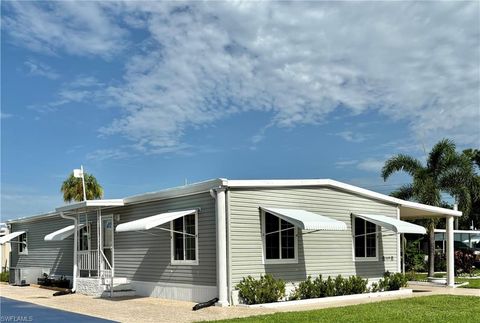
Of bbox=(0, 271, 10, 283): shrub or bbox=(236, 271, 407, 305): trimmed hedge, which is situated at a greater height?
bbox=(236, 271, 407, 305): trimmed hedge

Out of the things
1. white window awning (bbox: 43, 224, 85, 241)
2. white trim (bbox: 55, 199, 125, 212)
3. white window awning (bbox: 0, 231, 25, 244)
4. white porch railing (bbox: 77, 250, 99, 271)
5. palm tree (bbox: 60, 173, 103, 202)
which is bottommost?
white porch railing (bbox: 77, 250, 99, 271)

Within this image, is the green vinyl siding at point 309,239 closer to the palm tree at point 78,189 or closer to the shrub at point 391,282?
the shrub at point 391,282

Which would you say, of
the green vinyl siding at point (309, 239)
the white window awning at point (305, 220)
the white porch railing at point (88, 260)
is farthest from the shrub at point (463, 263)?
the white porch railing at point (88, 260)

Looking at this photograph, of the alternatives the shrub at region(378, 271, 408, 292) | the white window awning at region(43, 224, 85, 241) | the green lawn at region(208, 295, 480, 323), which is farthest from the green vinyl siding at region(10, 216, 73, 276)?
the green lawn at region(208, 295, 480, 323)

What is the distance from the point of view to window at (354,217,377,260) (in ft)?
55.2

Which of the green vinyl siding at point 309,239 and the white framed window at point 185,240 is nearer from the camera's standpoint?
the green vinyl siding at point 309,239

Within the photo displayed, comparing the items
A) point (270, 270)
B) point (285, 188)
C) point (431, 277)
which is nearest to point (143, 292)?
point (270, 270)

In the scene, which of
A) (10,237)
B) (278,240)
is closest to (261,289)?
(278,240)

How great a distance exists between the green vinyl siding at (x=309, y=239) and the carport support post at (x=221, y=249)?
0.23m

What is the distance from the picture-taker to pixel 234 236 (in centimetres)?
1388

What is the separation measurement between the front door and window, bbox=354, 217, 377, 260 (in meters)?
7.73

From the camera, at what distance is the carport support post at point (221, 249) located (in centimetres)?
1352

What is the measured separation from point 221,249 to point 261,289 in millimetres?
1373

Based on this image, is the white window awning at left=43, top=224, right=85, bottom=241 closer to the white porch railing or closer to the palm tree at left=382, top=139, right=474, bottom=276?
the white porch railing
